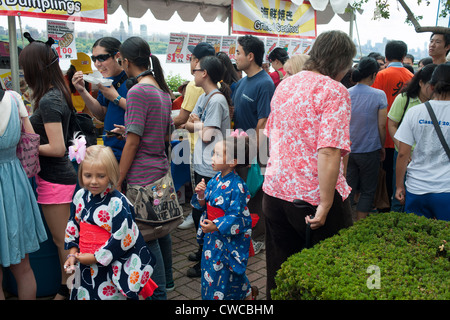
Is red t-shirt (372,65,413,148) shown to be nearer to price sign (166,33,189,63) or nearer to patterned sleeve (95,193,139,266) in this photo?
price sign (166,33,189,63)

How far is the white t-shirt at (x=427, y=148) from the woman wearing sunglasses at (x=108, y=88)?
225 cm

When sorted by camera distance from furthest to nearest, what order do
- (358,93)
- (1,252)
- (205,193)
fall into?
(358,93)
(205,193)
(1,252)

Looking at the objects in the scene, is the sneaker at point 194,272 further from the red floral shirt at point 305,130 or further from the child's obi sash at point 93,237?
the red floral shirt at point 305,130

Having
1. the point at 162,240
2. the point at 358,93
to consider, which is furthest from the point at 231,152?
the point at 358,93

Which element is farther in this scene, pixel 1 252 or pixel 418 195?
pixel 418 195

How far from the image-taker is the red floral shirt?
219 centimetres

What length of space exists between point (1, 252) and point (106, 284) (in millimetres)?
818

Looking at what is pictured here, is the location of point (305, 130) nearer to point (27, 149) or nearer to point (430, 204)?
point (430, 204)

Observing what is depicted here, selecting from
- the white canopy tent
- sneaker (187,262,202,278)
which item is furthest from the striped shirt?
the white canopy tent

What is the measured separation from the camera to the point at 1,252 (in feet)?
8.84

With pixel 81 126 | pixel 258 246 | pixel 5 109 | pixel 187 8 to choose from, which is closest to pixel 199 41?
pixel 187 8

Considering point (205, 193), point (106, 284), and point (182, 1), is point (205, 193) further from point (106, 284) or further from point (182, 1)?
point (182, 1)

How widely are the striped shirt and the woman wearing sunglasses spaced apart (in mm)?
439
